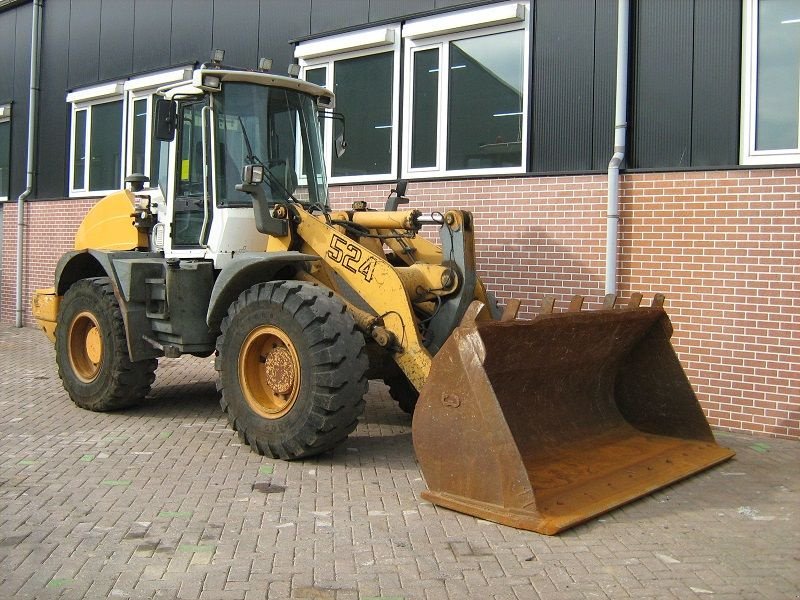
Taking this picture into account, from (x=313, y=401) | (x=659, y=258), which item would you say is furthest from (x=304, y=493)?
(x=659, y=258)

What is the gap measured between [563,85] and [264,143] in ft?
11.2

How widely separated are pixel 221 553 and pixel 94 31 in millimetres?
13085

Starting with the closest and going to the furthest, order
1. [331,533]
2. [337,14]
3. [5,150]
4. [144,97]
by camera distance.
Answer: [331,533] < [337,14] < [144,97] < [5,150]

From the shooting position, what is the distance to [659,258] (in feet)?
27.5

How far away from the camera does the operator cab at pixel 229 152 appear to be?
7.46m

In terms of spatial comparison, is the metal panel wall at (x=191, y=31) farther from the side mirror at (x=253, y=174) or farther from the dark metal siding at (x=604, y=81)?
Result: the side mirror at (x=253, y=174)

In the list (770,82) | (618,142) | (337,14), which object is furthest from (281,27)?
(770,82)

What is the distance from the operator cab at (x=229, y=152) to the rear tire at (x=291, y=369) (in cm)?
108

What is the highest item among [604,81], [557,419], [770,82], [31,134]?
[31,134]

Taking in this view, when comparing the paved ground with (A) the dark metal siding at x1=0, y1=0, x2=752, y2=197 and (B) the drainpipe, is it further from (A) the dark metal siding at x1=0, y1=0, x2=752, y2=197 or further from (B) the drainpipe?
(A) the dark metal siding at x1=0, y1=0, x2=752, y2=197

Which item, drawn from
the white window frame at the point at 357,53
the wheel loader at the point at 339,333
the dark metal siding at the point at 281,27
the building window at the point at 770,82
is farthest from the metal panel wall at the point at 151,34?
the building window at the point at 770,82

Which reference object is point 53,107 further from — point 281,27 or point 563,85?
point 563,85

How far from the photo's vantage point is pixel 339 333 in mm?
6113

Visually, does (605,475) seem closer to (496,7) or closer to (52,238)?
(496,7)
